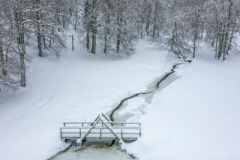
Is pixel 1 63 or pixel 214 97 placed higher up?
pixel 1 63

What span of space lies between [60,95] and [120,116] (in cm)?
548

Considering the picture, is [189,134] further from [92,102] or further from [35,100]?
[35,100]

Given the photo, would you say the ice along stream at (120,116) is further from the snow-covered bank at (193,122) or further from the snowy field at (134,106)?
the snow-covered bank at (193,122)

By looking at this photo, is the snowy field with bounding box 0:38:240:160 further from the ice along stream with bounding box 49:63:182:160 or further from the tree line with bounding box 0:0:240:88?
the tree line with bounding box 0:0:240:88

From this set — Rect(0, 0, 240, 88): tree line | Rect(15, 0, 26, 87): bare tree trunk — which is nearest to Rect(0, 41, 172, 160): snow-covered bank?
Rect(15, 0, 26, 87): bare tree trunk

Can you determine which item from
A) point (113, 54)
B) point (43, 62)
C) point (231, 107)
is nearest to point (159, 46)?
point (113, 54)

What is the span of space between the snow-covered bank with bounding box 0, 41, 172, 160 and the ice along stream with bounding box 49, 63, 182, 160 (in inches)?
23.1

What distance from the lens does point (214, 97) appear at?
1872 centimetres

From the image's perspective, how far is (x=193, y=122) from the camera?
47.3 feet

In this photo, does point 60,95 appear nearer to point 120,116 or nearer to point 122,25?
point 120,116

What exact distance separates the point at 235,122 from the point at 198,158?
4.86 m

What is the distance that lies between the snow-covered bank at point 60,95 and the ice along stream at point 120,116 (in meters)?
0.59

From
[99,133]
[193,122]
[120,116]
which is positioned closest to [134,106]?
[120,116]

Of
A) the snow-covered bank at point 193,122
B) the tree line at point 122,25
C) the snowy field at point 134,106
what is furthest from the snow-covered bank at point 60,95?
the snow-covered bank at point 193,122
